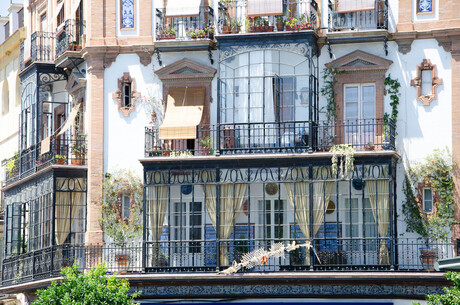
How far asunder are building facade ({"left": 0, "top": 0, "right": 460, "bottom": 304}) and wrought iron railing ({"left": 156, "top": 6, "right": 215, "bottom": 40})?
57 mm

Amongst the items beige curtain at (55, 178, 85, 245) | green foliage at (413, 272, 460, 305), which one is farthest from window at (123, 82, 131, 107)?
green foliage at (413, 272, 460, 305)

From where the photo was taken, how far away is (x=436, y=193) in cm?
3619

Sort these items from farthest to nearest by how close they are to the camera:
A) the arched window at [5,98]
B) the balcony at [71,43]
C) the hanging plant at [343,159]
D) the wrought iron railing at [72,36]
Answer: the arched window at [5,98], the wrought iron railing at [72,36], the balcony at [71,43], the hanging plant at [343,159]

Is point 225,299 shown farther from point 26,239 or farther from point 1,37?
point 1,37

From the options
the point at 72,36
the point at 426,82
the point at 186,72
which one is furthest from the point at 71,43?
the point at 426,82

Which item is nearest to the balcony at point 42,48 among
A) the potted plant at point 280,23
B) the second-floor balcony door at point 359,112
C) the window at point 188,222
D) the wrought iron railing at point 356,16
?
the window at point 188,222

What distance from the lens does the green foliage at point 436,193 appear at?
118ft

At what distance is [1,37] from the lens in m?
50.5

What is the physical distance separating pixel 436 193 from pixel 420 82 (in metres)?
3.39

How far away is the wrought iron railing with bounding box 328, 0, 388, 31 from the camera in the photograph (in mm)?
36938

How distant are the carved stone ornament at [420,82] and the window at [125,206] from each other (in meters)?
9.60

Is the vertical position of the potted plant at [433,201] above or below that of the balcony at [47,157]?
below

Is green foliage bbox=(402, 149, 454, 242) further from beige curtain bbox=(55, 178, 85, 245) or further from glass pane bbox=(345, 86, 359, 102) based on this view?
beige curtain bbox=(55, 178, 85, 245)

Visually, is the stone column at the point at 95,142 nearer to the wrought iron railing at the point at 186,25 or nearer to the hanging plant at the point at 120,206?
the hanging plant at the point at 120,206
